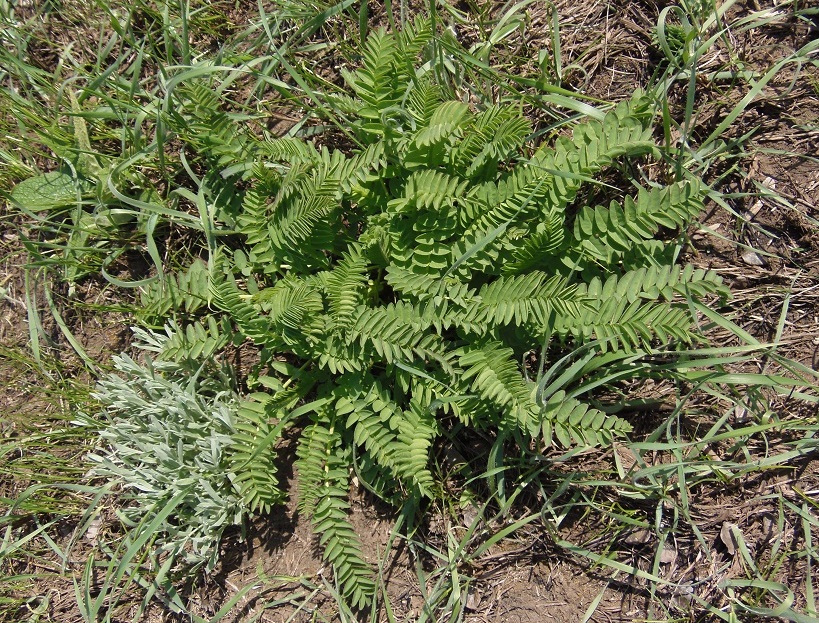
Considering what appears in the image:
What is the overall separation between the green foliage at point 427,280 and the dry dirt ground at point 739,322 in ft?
0.93

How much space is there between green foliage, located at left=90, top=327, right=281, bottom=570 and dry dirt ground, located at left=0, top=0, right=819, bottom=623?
226 millimetres

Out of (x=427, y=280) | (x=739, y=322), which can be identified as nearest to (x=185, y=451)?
(x=427, y=280)

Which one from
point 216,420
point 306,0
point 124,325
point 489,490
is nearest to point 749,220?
point 489,490

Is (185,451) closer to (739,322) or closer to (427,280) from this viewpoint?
(427,280)

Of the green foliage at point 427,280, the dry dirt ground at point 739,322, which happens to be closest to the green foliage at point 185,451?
the green foliage at point 427,280

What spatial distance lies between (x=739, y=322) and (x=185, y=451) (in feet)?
7.32

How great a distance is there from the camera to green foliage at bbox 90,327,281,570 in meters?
2.45

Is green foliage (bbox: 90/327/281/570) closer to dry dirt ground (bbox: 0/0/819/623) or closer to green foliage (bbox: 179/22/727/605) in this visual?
green foliage (bbox: 179/22/727/605)

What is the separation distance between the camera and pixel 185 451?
8.39 ft

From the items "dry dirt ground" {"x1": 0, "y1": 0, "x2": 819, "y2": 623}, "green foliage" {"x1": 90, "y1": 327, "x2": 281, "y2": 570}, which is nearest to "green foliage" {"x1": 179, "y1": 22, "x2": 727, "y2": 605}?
"green foliage" {"x1": 90, "y1": 327, "x2": 281, "y2": 570}

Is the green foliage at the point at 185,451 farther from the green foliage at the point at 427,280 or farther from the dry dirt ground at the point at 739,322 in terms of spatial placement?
the dry dirt ground at the point at 739,322

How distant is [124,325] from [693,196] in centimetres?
239

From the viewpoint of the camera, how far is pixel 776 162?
2584mm

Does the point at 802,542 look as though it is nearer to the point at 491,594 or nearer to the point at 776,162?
the point at 491,594
